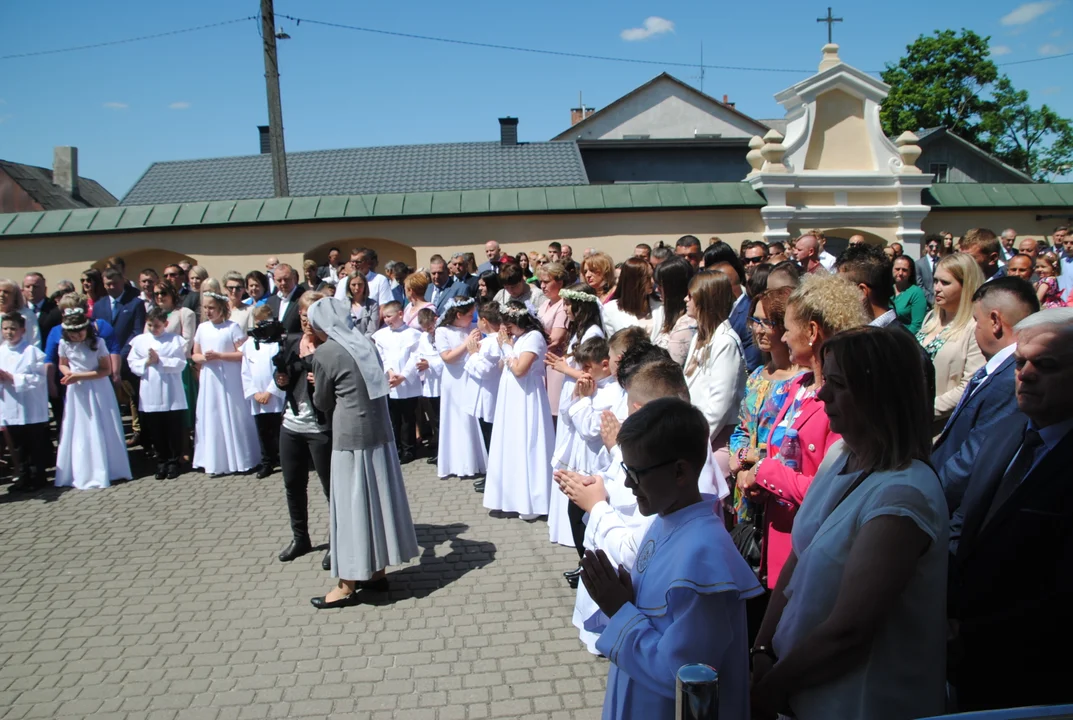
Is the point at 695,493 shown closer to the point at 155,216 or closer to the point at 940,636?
the point at 940,636

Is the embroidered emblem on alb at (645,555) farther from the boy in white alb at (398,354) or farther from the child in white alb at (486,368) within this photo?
the boy in white alb at (398,354)

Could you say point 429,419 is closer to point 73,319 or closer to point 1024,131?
point 73,319

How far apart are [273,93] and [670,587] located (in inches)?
647

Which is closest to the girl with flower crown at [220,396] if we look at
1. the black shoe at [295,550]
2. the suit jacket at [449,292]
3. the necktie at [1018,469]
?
the suit jacket at [449,292]

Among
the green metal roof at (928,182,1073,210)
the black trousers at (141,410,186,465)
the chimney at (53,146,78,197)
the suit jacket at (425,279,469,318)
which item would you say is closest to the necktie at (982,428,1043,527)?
the suit jacket at (425,279,469,318)

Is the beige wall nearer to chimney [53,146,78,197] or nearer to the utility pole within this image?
the utility pole

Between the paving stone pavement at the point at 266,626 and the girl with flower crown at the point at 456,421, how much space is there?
888 millimetres

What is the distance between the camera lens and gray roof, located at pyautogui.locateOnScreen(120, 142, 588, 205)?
26438 millimetres

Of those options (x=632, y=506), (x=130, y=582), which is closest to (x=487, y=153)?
(x=130, y=582)

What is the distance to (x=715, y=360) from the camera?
451cm

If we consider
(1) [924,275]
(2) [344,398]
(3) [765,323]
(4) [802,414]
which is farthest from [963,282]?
(1) [924,275]

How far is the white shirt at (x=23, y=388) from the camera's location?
26.1 ft

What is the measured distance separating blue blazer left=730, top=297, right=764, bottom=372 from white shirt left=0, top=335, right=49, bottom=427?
7013 mm

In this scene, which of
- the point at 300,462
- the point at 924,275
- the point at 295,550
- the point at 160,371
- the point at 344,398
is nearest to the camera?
the point at 344,398
